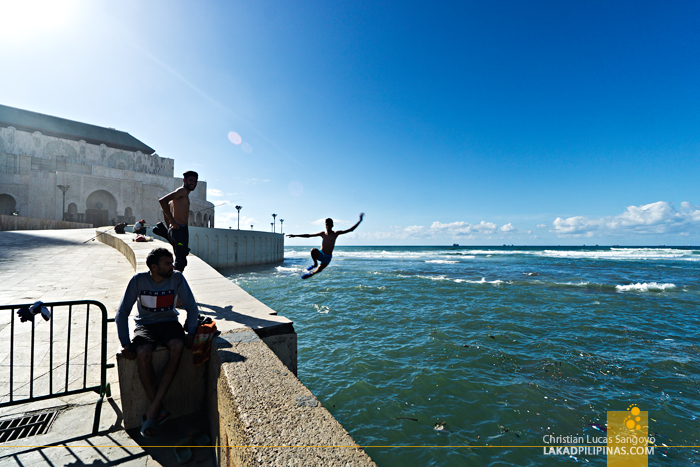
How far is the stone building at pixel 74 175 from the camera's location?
38688mm

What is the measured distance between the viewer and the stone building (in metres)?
38.7

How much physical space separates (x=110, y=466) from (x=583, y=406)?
22.6 feet

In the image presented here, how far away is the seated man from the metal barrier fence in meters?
0.32

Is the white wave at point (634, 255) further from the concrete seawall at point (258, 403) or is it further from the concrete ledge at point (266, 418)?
the concrete ledge at point (266, 418)

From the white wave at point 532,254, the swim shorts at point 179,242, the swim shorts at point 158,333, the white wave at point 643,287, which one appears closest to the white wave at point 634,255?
the white wave at point 532,254

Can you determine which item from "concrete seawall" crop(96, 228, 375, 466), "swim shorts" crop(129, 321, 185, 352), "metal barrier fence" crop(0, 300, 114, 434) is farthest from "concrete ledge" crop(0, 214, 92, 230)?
"concrete seawall" crop(96, 228, 375, 466)


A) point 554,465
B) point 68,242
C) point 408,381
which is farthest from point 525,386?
point 68,242

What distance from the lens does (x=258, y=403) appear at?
6.56 feet

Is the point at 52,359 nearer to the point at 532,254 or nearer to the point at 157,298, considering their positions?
the point at 157,298

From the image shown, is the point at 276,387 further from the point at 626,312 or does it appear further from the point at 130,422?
the point at 626,312

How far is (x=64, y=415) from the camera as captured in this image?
285cm

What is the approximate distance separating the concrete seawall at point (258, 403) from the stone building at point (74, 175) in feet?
129

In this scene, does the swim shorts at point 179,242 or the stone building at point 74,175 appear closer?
the swim shorts at point 179,242

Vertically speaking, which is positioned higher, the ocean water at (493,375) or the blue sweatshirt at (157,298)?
the blue sweatshirt at (157,298)
